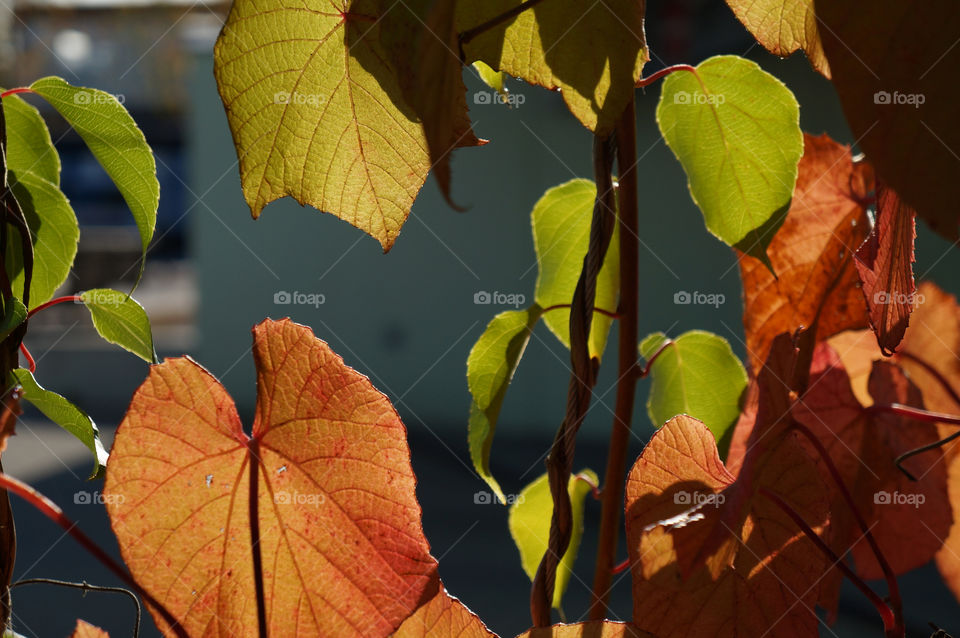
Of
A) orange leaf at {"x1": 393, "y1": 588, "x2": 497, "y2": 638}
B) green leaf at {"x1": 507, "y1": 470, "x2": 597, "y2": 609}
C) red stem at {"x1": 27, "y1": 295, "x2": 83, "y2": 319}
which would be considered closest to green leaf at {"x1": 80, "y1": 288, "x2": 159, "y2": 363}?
red stem at {"x1": 27, "y1": 295, "x2": 83, "y2": 319}

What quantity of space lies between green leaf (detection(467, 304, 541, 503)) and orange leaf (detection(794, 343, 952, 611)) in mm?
108

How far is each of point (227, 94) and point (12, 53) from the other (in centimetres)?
1380

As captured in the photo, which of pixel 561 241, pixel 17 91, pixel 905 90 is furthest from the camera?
pixel 561 241

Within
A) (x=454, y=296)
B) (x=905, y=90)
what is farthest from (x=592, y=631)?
(x=454, y=296)

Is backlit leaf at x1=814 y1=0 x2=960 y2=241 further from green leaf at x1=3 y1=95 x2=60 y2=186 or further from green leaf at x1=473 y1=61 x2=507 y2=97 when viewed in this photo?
green leaf at x1=3 y1=95 x2=60 y2=186

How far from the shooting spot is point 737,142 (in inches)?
12.0

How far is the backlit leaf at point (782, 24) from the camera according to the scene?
236 mm

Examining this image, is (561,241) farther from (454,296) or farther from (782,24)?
(454,296)

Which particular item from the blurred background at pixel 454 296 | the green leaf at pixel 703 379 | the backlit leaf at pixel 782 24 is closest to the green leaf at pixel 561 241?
the green leaf at pixel 703 379

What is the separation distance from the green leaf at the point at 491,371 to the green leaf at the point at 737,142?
80mm

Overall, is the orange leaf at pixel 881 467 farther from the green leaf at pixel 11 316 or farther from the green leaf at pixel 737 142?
the green leaf at pixel 11 316

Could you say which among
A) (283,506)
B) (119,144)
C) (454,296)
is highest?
(119,144)

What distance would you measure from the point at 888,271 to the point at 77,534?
0.20 meters

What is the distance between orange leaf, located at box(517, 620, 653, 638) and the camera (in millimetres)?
232
